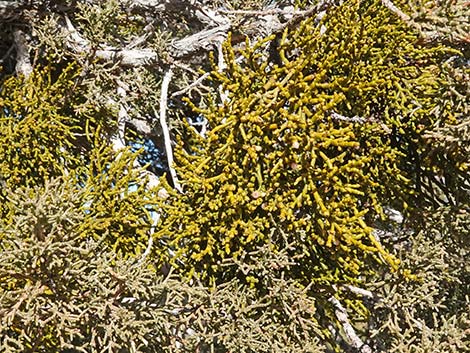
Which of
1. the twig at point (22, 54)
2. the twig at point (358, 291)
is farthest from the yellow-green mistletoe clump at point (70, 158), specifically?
the twig at point (358, 291)

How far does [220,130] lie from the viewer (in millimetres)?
1114

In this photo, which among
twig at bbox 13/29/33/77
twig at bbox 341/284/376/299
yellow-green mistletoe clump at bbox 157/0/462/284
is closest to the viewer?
yellow-green mistletoe clump at bbox 157/0/462/284

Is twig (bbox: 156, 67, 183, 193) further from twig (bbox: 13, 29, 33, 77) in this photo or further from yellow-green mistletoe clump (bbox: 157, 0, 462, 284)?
twig (bbox: 13, 29, 33, 77)

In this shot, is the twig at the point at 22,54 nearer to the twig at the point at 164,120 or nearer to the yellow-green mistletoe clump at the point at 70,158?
the yellow-green mistletoe clump at the point at 70,158

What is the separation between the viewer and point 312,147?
104 cm

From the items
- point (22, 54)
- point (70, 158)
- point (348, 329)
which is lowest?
point (348, 329)

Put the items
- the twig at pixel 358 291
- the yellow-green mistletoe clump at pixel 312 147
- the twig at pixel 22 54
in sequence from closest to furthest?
the yellow-green mistletoe clump at pixel 312 147 → the twig at pixel 358 291 → the twig at pixel 22 54

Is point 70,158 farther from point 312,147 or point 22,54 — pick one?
point 312,147

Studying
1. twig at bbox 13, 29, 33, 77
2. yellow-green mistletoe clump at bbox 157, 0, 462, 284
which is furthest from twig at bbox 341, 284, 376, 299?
twig at bbox 13, 29, 33, 77

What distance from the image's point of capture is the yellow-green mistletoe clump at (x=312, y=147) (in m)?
1.06

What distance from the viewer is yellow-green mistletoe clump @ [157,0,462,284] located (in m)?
1.06

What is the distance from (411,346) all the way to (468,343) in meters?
0.11

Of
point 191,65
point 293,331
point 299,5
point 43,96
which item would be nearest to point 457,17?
point 299,5

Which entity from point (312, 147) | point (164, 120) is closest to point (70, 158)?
point (164, 120)
